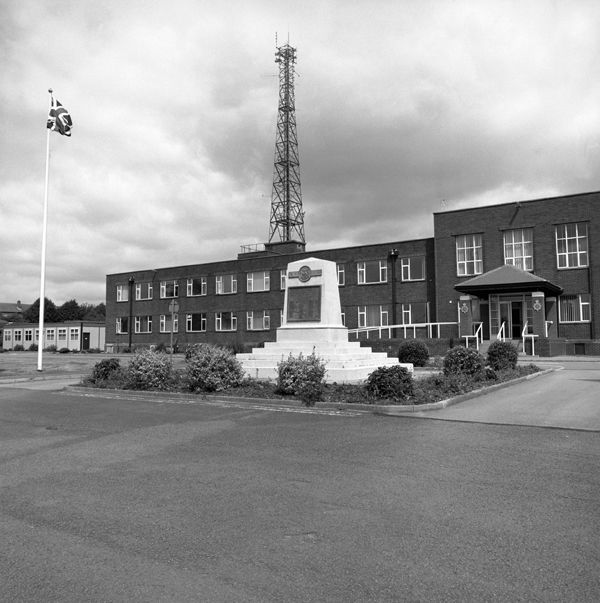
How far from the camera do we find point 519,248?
39531 millimetres

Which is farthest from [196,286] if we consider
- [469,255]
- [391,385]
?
[391,385]

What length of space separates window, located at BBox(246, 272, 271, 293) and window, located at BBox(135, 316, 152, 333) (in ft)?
43.0

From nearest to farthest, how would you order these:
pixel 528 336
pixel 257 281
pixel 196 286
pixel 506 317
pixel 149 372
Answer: pixel 149 372 < pixel 528 336 < pixel 506 317 < pixel 257 281 < pixel 196 286

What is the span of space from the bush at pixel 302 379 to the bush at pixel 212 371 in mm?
1741

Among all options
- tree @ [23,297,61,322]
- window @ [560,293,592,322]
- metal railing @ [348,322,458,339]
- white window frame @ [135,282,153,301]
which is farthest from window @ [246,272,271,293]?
tree @ [23,297,61,322]

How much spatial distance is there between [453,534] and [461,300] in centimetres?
3532

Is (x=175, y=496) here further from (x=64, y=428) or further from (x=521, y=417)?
(x=521, y=417)

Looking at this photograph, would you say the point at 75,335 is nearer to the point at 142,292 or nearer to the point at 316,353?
the point at 142,292

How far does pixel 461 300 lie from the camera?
38750 mm

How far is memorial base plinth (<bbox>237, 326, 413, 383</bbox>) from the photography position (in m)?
17.4

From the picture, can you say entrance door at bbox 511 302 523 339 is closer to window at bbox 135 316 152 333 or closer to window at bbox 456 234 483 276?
window at bbox 456 234 483 276

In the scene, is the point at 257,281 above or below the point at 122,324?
above

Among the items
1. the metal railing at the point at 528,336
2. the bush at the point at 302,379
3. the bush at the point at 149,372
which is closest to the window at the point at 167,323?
the metal railing at the point at 528,336

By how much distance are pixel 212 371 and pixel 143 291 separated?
4832 cm
